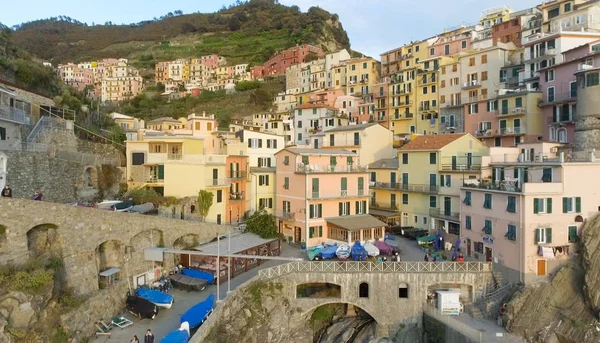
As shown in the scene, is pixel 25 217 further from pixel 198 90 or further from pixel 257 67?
pixel 257 67

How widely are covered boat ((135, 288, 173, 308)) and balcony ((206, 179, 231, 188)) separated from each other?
1277 cm

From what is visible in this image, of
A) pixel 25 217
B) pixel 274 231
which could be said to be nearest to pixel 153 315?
pixel 25 217

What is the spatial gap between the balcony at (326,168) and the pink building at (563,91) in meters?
18.7

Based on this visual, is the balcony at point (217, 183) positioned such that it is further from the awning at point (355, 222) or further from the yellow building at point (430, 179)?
the yellow building at point (430, 179)

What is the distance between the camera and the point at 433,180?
37750 mm

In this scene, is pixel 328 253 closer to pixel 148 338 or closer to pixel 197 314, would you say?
pixel 197 314

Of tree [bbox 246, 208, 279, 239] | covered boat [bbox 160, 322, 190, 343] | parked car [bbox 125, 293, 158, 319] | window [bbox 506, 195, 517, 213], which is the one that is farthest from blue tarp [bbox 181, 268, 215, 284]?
window [bbox 506, 195, 517, 213]

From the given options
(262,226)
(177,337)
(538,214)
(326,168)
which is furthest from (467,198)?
(177,337)

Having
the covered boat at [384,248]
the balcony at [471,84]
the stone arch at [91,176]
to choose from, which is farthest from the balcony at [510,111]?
the stone arch at [91,176]

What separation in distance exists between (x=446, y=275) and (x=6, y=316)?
945 inches

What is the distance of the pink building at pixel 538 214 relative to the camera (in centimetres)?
2627

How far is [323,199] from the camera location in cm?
3484

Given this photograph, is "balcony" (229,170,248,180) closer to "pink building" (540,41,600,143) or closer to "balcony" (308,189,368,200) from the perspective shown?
"balcony" (308,189,368,200)

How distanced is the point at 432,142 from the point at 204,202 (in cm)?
2150
